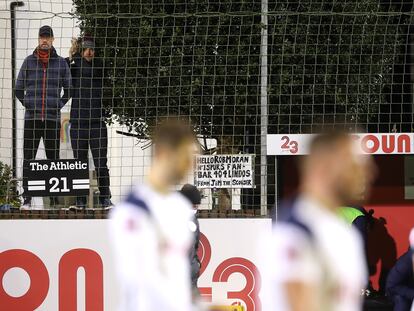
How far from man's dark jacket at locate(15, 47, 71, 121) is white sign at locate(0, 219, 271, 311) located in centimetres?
111

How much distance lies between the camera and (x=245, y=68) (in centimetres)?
1069

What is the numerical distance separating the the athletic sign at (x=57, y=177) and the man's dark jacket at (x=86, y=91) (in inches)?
19.5

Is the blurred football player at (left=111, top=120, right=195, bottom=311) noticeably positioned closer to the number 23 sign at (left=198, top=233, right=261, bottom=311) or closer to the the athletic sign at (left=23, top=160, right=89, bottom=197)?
the number 23 sign at (left=198, top=233, right=261, bottom=311)

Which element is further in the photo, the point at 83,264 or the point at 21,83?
the point at 21,83

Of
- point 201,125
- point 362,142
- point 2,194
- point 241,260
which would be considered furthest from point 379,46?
point 2,194

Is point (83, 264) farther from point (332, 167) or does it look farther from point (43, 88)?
point (332, 167)

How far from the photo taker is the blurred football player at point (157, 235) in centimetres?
486

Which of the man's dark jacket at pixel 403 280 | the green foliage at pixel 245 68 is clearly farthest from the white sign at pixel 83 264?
the man's dark jacket at pixel 403 280

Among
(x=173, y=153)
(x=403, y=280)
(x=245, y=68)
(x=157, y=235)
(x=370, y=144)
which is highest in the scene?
(x=245, y=68)

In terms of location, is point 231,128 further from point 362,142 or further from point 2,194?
point 2,194

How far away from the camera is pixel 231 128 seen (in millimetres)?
10672

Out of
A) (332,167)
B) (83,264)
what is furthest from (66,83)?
(332,167)

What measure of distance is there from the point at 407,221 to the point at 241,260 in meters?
1.89

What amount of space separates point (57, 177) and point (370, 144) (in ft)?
9.98
